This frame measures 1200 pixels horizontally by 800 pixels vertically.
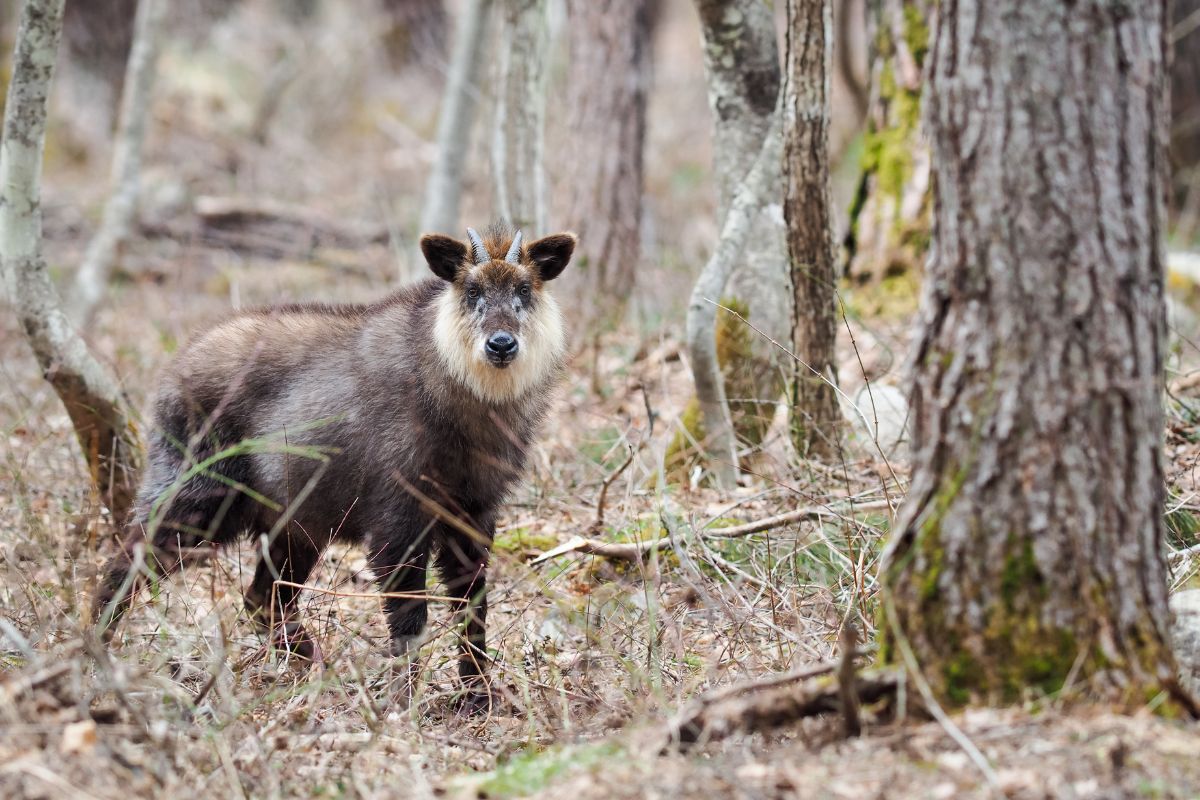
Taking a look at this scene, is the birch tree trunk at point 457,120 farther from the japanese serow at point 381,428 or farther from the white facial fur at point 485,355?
the white facial fur at point 485,355

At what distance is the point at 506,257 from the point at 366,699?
2.10m

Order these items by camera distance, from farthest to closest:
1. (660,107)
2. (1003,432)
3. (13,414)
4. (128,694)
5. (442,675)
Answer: (660,107) → (13,414) → (442,675) → (128,694) → (1003,432)

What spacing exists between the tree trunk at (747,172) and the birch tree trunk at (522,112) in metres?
1.91

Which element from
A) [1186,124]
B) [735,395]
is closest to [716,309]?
[735,395]

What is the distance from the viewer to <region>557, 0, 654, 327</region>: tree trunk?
9547 mm

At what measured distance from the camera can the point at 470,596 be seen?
16.2 ft

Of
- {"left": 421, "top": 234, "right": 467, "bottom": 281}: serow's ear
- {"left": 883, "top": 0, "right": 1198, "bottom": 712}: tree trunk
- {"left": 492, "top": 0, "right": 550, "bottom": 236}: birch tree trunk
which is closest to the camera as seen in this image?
{"left": 883, "top": 0, "right": 1198, "bottom": 712}: tree trunk

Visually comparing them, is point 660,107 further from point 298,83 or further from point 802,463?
point 802,463

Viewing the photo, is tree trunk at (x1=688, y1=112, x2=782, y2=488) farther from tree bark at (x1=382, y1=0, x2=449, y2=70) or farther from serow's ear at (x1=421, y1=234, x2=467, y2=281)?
tree bark at (x1=382, y1=0, x2=449, y2=70)

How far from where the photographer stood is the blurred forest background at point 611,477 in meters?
3.04

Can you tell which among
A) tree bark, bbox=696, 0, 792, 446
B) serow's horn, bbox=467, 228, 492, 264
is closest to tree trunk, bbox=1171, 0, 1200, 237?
tree bark, bbox=696, 0, 792, 446

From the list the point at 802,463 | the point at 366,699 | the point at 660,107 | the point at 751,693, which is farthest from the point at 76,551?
the point at 660,107

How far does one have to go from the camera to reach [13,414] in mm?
7090

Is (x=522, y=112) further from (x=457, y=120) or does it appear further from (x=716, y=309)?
(x=716, y=309)
